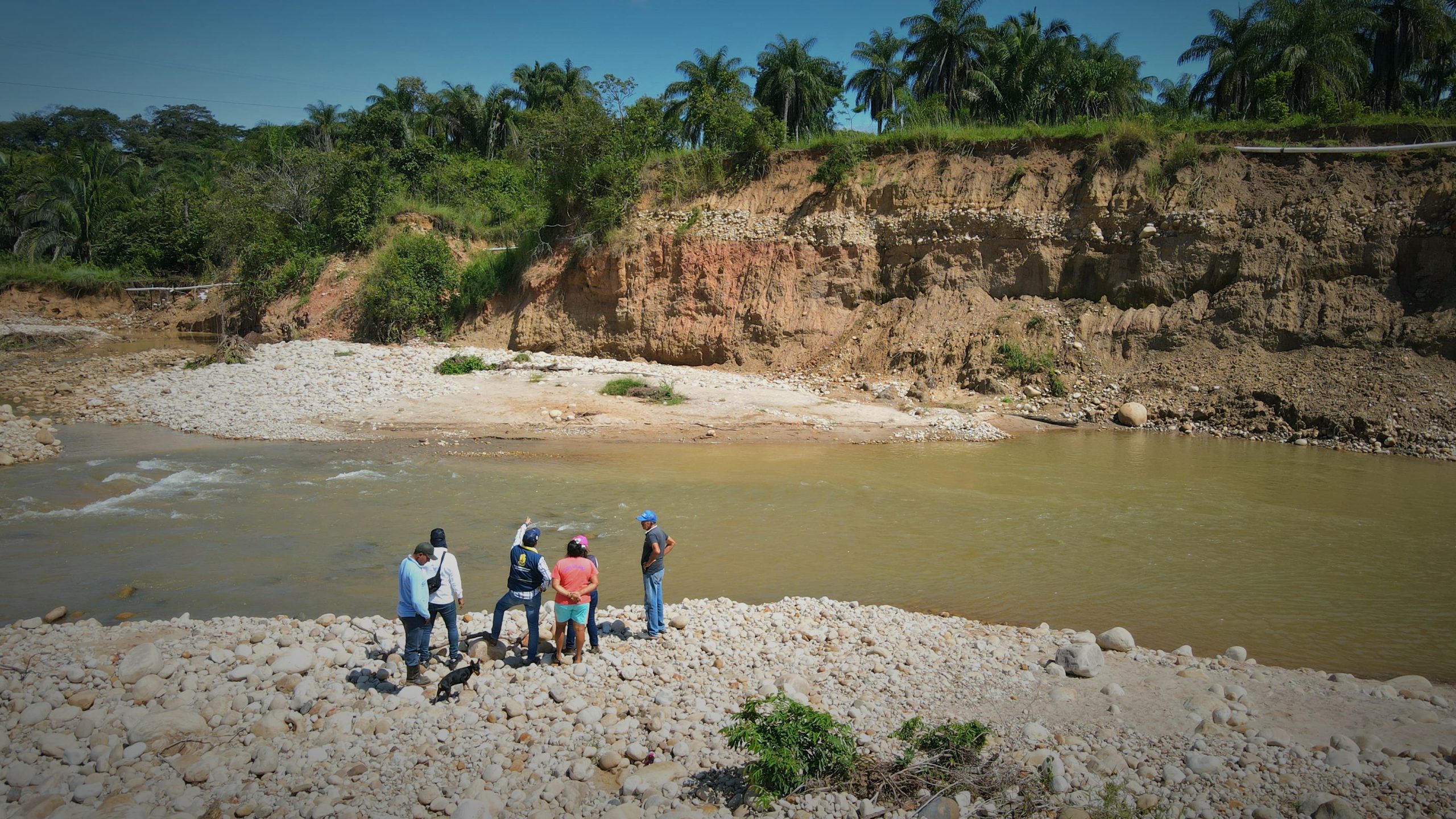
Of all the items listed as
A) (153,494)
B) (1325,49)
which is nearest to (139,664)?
(153,494)

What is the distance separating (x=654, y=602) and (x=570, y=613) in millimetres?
1020

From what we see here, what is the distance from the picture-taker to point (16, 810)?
15.8 feet

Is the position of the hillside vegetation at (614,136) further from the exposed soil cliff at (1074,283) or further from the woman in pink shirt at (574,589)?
the woman in pink shirt at (574,589)

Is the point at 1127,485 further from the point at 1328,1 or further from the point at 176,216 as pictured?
the point at 176,216

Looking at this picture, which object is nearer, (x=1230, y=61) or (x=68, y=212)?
(x=1230, y=61)

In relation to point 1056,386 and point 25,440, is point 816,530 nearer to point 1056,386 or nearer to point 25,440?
point 1056,386

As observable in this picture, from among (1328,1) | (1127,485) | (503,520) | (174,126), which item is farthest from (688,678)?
(174,126)

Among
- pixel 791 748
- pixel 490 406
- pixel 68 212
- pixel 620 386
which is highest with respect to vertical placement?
pixel 68 212

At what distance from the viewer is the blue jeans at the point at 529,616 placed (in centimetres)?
716

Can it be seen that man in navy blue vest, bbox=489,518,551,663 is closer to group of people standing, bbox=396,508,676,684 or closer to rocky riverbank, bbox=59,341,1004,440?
group of people standing, bbox=396,508,676,684

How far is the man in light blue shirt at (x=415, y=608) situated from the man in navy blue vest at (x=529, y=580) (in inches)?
29.2

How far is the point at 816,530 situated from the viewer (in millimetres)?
12047

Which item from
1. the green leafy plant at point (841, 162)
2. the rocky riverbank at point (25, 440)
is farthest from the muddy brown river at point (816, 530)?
the green leafy plant at point (841, 162)

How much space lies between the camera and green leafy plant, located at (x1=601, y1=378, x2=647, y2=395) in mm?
20734
